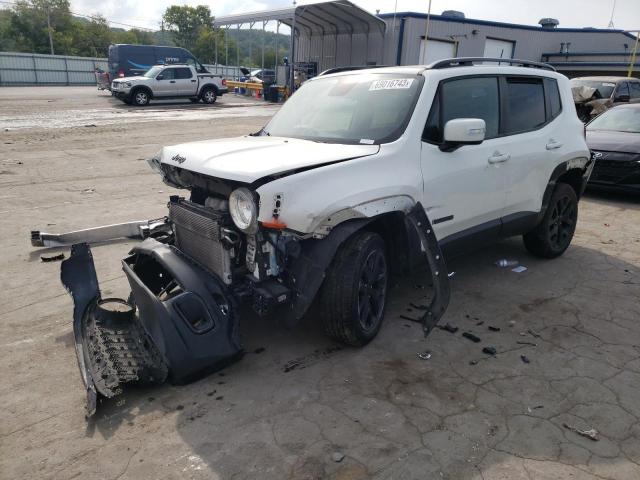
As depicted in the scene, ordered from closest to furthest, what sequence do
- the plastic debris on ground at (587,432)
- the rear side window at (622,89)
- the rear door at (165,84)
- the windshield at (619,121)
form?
the plastic debris on ground at (587,432) < the windshield at (619,121) < the rear side window at (622,89) < the rear door at (165,84)

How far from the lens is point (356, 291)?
10.8ft

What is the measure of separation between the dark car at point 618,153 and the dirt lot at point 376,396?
10.8 feet

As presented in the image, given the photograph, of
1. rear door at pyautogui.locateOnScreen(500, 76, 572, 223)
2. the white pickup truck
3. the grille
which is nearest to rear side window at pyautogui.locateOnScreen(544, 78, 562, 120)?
rear door at pyautogui.locateOnScreen(500, 76, 572, 223)

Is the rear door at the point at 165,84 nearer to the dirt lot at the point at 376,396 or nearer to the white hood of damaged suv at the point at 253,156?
the dirt lot at the point at 376,396

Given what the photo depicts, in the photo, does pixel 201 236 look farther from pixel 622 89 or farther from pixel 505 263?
pixel 622 89

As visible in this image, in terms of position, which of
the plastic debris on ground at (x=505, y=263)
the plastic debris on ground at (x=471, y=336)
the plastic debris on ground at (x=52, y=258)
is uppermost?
the plastic debris on ground at (x=505, y=263)

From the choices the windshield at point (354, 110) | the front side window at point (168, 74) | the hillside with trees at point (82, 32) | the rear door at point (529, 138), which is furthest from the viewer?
the hillside with trees at point (82, 32)

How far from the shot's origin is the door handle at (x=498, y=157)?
428 centimetres

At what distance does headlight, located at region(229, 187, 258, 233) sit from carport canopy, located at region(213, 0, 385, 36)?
21.0 metres

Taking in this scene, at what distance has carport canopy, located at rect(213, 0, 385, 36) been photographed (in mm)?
22703

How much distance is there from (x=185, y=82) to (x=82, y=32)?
205 feet

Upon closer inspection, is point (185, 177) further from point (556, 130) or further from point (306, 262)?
point (556, 130)

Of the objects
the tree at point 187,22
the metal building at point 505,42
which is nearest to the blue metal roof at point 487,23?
the metal building at point 505,42

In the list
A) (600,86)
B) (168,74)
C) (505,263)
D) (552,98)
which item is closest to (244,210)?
(505,263)
